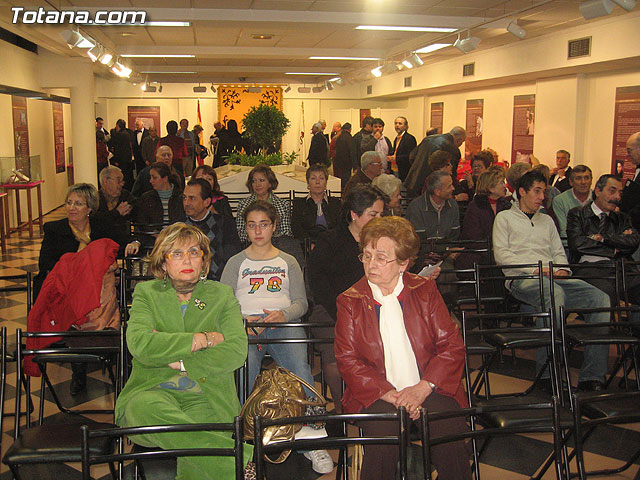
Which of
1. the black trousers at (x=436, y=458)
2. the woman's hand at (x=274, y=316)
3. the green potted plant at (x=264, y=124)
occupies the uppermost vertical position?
the green potted plant at (x=264, y=124)

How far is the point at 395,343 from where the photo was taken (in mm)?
2773

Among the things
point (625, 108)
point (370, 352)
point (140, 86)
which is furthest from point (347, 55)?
point (370, 352)

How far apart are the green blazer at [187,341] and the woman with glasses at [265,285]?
2.45 ft

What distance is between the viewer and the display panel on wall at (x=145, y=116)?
20531 mm

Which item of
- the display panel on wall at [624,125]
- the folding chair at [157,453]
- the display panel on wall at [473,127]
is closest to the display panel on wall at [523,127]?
the display panel on wall at [473,127]

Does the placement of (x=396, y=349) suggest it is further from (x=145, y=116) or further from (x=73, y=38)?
(x=145, y=116)

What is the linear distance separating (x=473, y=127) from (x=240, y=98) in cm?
951

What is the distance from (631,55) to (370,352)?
684cm

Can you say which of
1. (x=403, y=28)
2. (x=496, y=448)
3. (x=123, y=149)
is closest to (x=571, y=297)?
(x=496, y=448)

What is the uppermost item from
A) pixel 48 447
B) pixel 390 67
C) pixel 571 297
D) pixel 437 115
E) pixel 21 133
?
pixel 390 67

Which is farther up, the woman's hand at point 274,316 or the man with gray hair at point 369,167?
the man with gray hair at point 369,167

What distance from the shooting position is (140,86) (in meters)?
19.6

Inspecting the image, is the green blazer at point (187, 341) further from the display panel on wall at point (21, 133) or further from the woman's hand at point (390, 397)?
the display panel on wall at point (21, 133)

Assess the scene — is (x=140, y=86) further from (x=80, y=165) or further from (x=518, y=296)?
(x=518, y=296)
